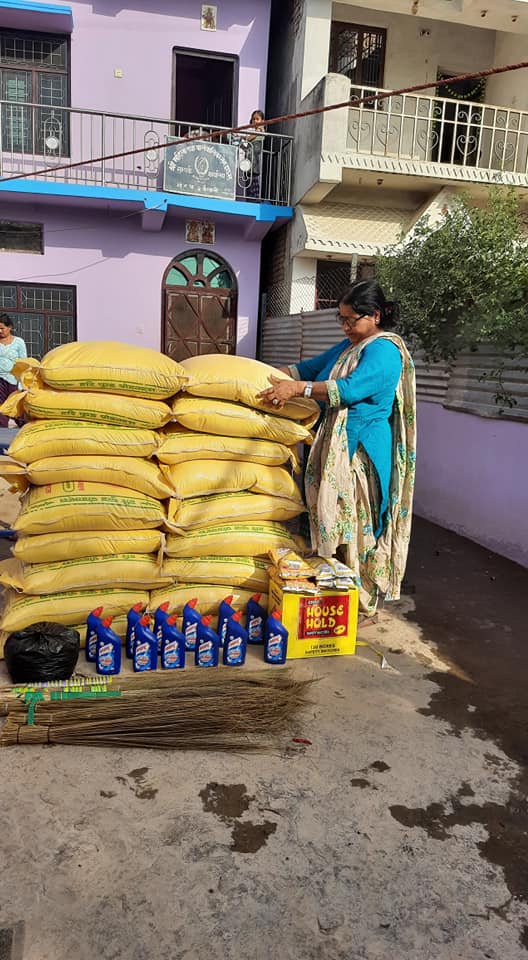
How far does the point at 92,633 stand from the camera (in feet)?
9.44

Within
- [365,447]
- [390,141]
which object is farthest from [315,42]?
[365,447]

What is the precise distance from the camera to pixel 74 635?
8.95 ft

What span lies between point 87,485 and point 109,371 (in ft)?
1.75

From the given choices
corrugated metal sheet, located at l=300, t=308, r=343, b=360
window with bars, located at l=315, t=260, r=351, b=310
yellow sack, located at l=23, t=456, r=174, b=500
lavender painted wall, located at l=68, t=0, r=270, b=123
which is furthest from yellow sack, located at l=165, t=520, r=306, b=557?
lavender painted wall, located at l=68, t=0, r=270, b=123

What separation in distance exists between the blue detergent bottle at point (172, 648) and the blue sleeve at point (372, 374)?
1307 millimetres

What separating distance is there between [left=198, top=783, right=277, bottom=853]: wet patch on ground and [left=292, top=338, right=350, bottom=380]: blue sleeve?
2.14 meters

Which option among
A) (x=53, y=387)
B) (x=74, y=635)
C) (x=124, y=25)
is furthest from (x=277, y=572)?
(x=124, y=25)

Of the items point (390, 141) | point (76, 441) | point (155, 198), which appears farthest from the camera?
point (390, 141)

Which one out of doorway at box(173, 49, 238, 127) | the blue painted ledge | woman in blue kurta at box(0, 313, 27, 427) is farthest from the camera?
doorway at box(173, 49, 238, 127)

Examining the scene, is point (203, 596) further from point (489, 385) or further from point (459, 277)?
point (459, 277)

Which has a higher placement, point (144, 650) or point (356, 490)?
point (356, 490)

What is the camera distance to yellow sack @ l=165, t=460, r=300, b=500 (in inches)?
122

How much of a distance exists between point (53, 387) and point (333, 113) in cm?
782

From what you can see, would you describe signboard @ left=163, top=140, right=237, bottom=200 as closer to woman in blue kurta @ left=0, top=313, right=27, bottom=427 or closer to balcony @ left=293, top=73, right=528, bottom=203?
balcony @ left=293, top=73, right=528, bottom=203
